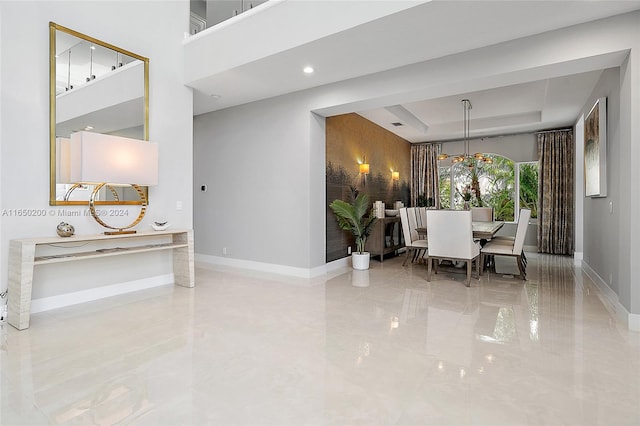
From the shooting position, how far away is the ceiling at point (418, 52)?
9.34 ft

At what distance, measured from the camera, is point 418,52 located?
358 cm

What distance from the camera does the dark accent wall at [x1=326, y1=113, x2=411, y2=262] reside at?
5.62 m

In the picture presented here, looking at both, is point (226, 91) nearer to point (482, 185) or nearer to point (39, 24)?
point (39, 24)

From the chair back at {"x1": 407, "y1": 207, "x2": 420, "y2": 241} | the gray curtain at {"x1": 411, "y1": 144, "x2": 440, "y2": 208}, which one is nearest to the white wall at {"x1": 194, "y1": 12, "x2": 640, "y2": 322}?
the chair back at {"x1": 407, "y1": 207, "x2": 420, "y2": 241}

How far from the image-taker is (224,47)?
4105mm

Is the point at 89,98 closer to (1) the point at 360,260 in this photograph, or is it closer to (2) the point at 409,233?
(1) the point at 360,260

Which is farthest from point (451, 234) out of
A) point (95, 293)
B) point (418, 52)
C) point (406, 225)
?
point (95, 293)

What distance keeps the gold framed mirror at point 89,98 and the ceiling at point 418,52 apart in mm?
819

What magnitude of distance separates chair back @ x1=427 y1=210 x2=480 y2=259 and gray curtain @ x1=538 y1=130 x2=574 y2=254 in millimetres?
3792

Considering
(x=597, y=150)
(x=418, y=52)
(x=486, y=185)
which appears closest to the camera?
(x=418, y=52)

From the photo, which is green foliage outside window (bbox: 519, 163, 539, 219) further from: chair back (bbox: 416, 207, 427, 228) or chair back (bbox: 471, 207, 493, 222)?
chair back (bbox: 416, 207, 427, 228)

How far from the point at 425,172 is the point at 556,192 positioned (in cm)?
286

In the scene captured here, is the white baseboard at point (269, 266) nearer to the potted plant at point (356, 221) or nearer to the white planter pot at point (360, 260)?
the white planter pot at point (360, 260)

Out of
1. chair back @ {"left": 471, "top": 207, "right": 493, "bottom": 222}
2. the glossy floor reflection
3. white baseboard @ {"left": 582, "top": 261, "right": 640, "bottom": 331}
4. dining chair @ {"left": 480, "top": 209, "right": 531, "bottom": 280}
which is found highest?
chair back @ {"left": 471, "top": 207, "right": 493, "bottom": 222}
